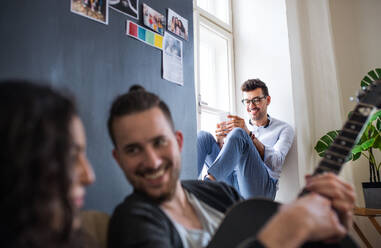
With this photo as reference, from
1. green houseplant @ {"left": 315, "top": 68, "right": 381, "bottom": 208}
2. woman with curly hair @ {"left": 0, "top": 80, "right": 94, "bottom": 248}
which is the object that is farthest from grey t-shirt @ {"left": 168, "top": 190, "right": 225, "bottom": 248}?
green houseplant @ {"left": 315, "top": 68, "right": 381, "bottom": 208}

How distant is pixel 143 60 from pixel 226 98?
168 cm

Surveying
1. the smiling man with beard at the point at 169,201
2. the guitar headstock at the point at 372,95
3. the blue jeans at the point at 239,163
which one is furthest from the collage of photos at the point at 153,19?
the guitar headstock at the point at 372,95

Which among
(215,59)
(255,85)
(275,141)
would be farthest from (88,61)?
(215,59)

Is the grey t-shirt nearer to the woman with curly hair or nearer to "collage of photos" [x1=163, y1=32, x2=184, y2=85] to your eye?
the woman with curly hair

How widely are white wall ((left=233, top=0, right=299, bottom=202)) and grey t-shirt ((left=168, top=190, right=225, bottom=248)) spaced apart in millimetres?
1801

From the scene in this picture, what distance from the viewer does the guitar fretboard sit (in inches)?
33.6

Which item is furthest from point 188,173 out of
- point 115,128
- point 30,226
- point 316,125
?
point 316,125

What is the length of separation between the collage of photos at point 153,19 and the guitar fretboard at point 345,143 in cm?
103

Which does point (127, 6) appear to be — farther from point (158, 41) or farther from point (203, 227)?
point (203, 227)

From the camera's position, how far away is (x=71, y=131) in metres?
0.56

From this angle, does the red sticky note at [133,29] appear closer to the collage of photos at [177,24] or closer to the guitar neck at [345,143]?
the collage of photos at [177,24]

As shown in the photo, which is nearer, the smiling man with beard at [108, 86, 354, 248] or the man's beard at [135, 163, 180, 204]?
the smiling man with beard at [108, 86, 354, 248]

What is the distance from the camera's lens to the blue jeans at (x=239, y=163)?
2113mm

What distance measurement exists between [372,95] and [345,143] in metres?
0.21
